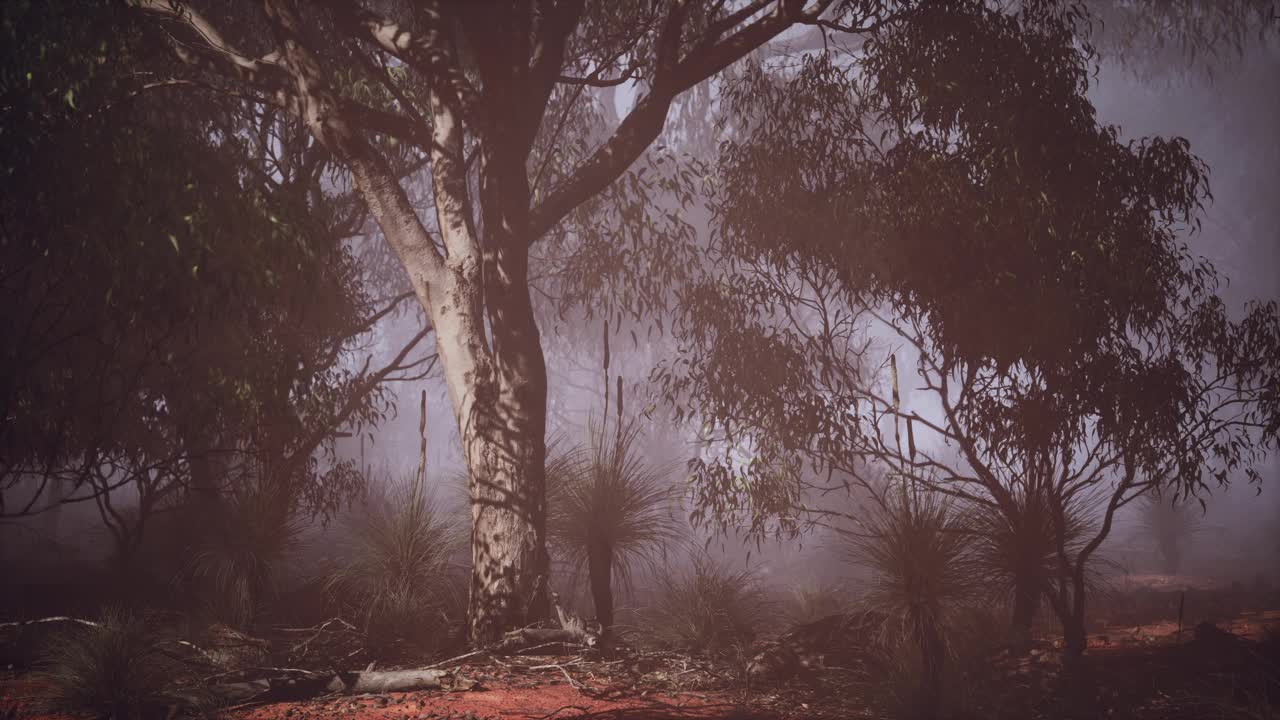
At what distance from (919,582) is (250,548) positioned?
5695 millimetres

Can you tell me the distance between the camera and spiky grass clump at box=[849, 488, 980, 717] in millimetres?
4148

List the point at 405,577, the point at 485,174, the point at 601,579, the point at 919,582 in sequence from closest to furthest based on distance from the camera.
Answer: the point at 919,582 → the point at 485,174 → the point at 601,579 → the point at 405,577

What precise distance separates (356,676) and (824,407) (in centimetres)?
457

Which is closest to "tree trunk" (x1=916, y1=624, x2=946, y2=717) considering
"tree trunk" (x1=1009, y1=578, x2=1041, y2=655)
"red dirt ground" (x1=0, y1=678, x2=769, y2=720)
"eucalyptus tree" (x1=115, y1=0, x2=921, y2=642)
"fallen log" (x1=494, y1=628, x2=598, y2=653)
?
"red dirt ground" (x1=0, y1=678, x2=769, y2=720)

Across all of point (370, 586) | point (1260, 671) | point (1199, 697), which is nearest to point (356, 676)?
point (370, 586)

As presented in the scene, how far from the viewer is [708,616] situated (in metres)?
5.87

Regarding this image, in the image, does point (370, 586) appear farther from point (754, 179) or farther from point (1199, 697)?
point (1199, 697)

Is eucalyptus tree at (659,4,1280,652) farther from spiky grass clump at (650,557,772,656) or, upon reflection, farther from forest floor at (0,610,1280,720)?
spiky grass clump at (650,557,772,656)

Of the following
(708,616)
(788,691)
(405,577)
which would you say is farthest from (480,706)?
(405,577)

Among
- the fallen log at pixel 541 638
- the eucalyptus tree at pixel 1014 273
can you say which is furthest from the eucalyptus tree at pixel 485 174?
the eucalyptus tree at pixel 1014 273

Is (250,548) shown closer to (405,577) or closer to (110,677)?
(405,577)

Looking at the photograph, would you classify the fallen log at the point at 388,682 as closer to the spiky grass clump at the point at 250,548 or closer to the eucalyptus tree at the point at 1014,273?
the spiky grass clump at the point at 250,548

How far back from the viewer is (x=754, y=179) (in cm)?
729

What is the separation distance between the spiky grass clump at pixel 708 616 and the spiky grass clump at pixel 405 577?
1.72 metres
